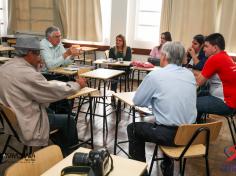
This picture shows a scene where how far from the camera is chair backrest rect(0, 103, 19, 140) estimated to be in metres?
2.08

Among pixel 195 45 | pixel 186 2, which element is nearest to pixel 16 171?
pixel 195 45

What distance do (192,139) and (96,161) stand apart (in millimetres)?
941

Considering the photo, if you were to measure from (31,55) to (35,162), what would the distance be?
1.07 meters

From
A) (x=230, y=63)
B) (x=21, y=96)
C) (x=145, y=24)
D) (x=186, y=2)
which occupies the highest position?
(x=186, y=2)

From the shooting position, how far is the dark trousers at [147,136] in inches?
82.0

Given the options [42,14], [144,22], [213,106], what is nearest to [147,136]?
[213,106]

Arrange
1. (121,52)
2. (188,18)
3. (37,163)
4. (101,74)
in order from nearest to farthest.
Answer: (37,163) → (101,74) → (121,52) → (188,18)

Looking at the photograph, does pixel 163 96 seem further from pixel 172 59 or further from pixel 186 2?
pixel 186 2

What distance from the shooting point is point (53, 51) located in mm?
3932

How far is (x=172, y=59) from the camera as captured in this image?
2.17m

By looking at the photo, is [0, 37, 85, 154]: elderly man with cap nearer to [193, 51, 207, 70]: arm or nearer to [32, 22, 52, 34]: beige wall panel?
[193, 51, 207, 70]: arm

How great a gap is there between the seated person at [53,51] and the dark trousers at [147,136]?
1869mm

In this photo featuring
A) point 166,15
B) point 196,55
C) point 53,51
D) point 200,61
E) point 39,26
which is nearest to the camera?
point 200,61

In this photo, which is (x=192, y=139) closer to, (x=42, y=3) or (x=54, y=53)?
(x=54, y=53)
